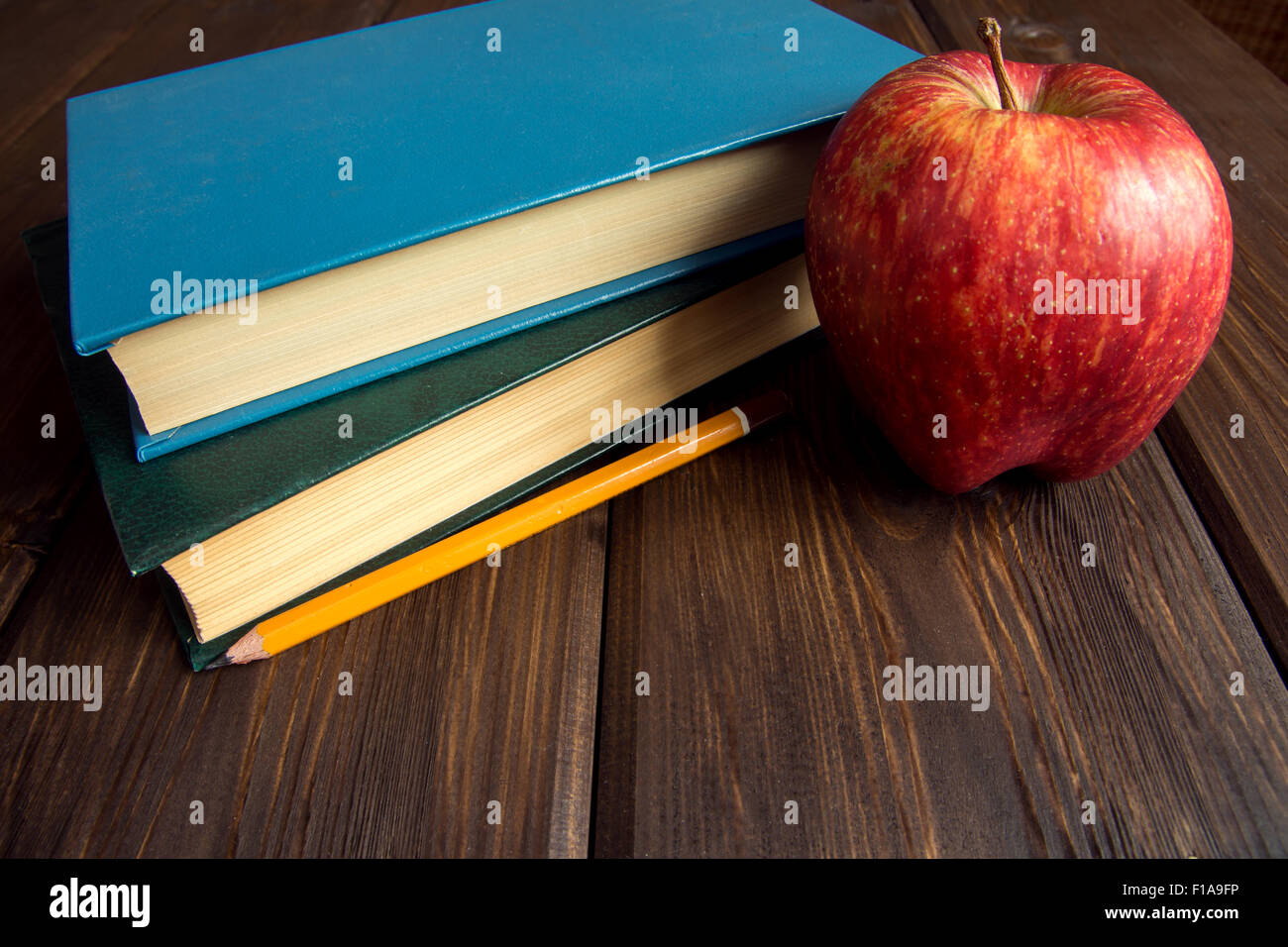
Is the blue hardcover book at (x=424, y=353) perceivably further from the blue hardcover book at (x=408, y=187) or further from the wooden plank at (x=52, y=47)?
the wooden plank at (x=52, y=47)

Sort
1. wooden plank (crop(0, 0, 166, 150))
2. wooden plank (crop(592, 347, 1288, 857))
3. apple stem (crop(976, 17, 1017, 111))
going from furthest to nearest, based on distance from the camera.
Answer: wooden plank (crop(0, 0, 166, 150)) < apple stem (crop(976, 17, 1017, 111)) < wooden plank (crop(592, 347, 1288, 857))

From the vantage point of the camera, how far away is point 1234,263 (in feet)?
2.44

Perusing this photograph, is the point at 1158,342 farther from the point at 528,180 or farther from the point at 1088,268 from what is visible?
the point at 528,180

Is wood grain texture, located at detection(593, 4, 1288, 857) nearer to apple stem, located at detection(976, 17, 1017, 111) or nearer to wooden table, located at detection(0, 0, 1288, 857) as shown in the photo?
wooden table, located at detection(0, 0, 1288, 857)

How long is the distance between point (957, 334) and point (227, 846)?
0.43m

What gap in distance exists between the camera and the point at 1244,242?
0.76 meters

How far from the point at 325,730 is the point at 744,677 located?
21 centimetres

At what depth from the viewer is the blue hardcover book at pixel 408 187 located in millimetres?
502

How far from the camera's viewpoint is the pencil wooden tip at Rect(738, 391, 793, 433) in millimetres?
619

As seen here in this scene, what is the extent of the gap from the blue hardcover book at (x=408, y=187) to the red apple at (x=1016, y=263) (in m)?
0.10

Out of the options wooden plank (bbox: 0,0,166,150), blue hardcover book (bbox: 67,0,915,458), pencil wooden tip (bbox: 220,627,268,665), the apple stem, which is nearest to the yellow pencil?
pencil wooden tip (bbox: 220,627,268,665)

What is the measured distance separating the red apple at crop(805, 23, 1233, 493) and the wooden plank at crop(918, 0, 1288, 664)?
3.1 inches

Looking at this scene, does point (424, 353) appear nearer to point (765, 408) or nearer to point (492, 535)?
point (492, 535)

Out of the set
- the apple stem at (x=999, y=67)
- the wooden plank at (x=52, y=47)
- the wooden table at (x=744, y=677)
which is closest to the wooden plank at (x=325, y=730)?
the wooden table at (x=744, y=677)
